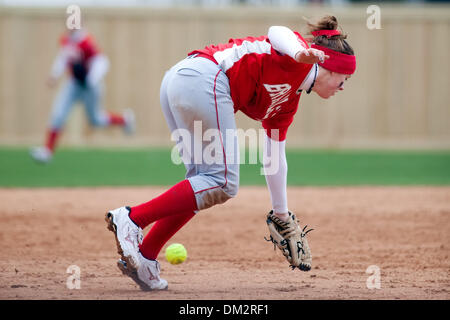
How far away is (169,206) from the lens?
3.94 meters

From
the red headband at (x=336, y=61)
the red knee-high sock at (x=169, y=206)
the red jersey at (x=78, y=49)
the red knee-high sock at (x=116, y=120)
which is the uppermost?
the red jersey at (x=78, y=49)

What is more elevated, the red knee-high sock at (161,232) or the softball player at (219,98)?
the softball player at (219,98)

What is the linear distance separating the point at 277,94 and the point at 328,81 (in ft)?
1.12

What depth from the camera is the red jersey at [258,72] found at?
12.9ft

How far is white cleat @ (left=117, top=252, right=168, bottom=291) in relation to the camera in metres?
4.13

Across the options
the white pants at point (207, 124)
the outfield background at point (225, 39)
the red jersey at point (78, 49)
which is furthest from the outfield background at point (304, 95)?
the white pants at point (207, 124)

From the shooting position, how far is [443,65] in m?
15.7

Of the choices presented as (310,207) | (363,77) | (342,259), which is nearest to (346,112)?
(363,77)

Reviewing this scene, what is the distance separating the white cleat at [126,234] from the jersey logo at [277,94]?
107 cm

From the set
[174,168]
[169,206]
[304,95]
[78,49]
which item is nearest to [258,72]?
[169,206]

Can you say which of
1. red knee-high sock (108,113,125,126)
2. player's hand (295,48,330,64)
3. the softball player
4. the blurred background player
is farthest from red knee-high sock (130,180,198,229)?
red knee-high sock (108,113,125,126)

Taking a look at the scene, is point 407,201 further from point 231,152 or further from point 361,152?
point 361,152

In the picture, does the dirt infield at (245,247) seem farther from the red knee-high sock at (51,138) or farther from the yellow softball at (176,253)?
the red knee-high sock at (51,138)
